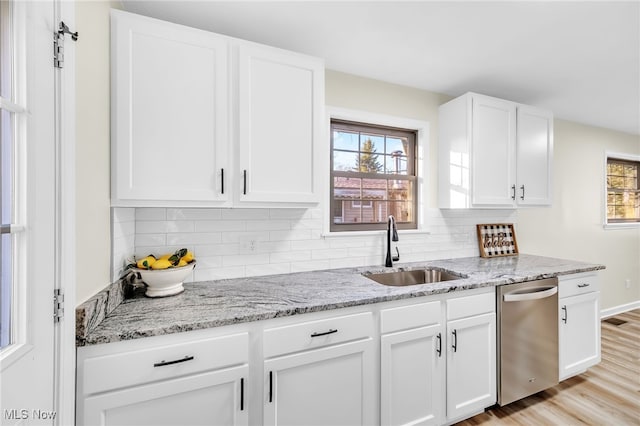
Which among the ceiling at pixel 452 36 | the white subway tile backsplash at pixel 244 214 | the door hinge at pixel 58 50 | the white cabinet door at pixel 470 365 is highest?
the ceiling at pixel 452 36

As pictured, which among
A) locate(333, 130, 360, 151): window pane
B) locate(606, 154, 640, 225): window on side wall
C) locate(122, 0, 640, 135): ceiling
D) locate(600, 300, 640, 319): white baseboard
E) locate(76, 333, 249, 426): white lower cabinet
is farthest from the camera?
locate(606, 154, 640, 225): window on side wall

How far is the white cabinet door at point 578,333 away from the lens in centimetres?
221

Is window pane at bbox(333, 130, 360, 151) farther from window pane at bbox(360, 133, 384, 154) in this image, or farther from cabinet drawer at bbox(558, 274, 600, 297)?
cabinet drawer at bbox(558, 274, 600, 297)

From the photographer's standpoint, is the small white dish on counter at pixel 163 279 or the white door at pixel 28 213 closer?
the white door at pixel 28 213

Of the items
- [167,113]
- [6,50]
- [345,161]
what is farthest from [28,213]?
[345,161]

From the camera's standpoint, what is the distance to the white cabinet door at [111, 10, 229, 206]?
4.50ft

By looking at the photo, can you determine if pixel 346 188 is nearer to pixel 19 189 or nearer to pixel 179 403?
pixel 179 403

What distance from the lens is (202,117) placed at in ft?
4.96

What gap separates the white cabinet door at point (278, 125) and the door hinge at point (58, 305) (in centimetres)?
86

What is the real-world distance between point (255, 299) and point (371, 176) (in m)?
1.46

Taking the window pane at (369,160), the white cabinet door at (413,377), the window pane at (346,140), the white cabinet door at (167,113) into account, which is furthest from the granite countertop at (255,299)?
the window pane at (346,140)

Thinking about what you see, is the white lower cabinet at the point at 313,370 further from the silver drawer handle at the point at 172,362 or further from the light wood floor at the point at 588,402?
the light wood floor at the point at 588,402

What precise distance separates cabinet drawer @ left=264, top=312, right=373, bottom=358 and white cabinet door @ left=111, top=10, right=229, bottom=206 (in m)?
0.77

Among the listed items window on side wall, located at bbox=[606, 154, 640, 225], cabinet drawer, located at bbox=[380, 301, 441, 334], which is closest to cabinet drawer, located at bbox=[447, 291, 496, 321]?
cabinet drawer, located at bbox=[380, 301, 441, 334]
